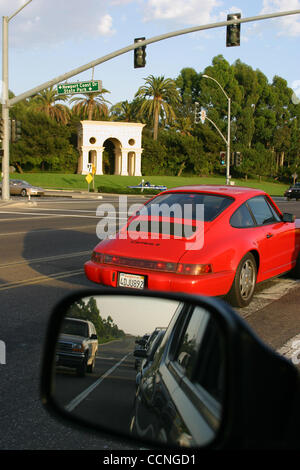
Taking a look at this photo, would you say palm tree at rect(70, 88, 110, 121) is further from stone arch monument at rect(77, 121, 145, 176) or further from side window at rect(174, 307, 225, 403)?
side window at rect(174, 307, 225, 403)

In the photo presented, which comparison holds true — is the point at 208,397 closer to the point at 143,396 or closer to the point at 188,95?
the point at 143,396

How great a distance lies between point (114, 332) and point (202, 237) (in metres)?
4.05

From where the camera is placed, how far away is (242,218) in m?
6.50

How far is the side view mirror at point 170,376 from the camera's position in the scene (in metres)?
1.27

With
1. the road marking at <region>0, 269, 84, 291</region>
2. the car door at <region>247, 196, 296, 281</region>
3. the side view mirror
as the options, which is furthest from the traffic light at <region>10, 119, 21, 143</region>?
the side view mirror

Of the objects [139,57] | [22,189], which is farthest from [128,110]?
[139,57]

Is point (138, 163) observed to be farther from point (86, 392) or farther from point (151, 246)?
point (86, 392)

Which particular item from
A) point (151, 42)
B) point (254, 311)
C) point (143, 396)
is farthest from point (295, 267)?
point (151, 42)

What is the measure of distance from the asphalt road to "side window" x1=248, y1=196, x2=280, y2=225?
3.38ft

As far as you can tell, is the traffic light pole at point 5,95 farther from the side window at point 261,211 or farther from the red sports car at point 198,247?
the red sports car at point 198,247

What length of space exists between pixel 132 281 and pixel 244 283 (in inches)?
54.7

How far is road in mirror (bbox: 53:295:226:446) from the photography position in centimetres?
159

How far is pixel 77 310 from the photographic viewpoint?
6.01 feet

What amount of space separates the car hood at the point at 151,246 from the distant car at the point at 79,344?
3.68 metres
